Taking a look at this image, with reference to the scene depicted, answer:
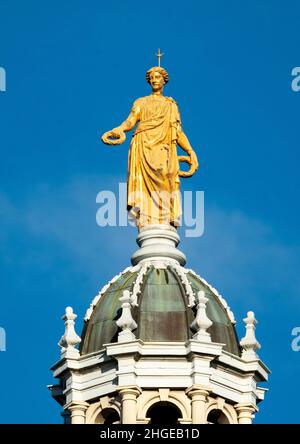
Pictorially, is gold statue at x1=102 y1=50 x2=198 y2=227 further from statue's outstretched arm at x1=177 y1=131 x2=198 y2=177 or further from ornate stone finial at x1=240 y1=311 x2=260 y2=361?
ornate stone finial at x1=240 y1=311 x2=260 y2=361

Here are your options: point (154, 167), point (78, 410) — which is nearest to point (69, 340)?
point (78, 410)

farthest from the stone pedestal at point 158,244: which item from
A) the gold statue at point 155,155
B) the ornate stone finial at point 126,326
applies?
the ornate stone finial at point 126,326

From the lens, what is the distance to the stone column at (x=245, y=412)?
525 feet

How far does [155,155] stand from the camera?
16525 cm

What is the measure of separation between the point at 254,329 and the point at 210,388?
363 centimetres

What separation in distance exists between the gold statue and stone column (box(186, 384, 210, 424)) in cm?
816

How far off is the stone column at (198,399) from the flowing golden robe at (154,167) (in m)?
8.16

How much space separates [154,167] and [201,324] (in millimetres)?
8048

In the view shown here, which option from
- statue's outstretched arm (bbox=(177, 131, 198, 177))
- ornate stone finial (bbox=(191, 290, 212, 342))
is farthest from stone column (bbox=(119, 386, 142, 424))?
statue's outstretched arm (bbox=(177, 131, 198, 177))

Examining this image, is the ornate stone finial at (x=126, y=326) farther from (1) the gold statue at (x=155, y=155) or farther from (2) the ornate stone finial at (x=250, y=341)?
(1) the gold statue at (x=155, y=155)
